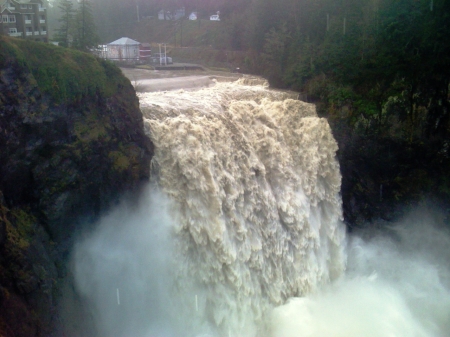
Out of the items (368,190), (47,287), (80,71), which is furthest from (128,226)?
(368,190)

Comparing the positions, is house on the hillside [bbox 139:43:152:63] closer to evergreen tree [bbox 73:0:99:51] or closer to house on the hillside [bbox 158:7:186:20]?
house on the hillside [bbox 158:7:186:20]

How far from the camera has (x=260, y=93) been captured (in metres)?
15.6

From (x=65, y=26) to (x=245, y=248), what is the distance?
787 centimetres

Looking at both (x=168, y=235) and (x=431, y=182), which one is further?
(x=431, y=182)

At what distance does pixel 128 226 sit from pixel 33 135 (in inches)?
125

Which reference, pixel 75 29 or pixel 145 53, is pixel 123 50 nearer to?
pixel 145 53

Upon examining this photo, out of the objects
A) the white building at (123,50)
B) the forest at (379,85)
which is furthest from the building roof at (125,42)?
the forest at (379,85)

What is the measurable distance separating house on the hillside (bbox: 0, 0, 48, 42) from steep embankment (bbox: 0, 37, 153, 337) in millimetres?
1990

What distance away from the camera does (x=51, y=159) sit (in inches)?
352

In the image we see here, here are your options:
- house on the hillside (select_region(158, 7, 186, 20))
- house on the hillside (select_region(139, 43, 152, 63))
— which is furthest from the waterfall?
house on the hillside (select_region(158, 7, 186, 20))

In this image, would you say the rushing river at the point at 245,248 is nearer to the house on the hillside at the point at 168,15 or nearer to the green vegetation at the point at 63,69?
the green vegetation at the point at 63,69

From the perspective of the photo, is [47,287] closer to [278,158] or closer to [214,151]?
[214,151]

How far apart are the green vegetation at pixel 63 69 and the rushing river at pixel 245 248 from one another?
1.48 metres

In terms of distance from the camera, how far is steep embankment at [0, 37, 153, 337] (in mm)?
7918
